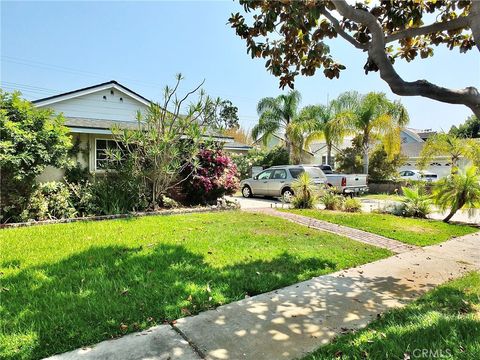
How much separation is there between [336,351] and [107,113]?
13608mm

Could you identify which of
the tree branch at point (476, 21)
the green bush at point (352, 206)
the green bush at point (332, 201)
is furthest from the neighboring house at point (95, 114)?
the tree branch at point (476, 21)

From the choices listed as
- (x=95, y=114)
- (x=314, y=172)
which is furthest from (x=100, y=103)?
(x=314, y=172)

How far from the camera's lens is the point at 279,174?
52.3ft

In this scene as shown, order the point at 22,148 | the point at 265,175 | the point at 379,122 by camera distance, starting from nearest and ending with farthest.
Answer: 1. the point at 22,148
2. the point at 265,175
3. the point at 379,122

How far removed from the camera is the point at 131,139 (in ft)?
31.6

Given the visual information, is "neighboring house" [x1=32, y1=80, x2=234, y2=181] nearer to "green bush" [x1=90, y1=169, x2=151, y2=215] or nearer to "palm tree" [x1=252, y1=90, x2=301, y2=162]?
"green bush" [x1=90, y1=169, x2=151, y2=215]

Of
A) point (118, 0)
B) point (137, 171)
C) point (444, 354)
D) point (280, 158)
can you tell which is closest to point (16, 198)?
point (137, 171)

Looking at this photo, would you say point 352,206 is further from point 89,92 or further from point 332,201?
point 89,92

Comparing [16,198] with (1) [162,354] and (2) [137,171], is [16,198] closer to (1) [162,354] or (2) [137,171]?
(2) [137,171]

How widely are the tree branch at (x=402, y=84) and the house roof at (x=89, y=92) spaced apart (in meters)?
10.6

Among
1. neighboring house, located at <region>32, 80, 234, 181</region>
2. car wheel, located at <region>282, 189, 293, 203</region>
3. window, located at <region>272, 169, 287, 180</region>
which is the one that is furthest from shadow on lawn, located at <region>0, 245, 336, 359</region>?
window, located at <region>272, 169, 287, 180</region>

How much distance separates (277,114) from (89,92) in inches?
641

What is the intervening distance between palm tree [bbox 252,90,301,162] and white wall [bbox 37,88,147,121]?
13.2 m

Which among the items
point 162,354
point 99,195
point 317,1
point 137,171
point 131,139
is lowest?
point 162,354
